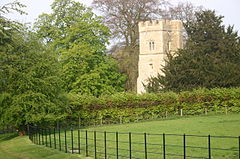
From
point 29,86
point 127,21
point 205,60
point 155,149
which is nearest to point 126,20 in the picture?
point 127,21

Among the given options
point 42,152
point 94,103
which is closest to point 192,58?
point 94,103

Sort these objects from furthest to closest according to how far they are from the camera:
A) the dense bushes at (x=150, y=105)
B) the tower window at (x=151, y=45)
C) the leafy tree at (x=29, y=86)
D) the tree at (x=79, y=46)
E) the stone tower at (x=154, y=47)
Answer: the tower window at (x=151, y=45) < the stone tower at (x=154, y=47) < the tree at (x=79, y=46) < the dense bushes at (x=150, y=105) < the leafy tree at (x=29, y=86)

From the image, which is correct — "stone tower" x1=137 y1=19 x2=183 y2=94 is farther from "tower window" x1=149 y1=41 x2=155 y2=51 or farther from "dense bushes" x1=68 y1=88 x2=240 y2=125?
"dense bushes" x1=68 y1=88 x2=240 y2=125

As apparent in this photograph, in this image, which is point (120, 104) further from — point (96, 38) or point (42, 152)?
point (42, 152)

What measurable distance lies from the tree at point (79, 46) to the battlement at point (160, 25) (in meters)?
7.71

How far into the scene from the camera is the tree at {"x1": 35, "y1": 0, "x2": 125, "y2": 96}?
49406 millimetres

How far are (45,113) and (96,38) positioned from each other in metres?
19.1

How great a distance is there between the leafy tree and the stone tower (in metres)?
27.0

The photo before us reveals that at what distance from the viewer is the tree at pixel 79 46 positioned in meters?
49.4

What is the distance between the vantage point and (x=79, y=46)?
1939 inches

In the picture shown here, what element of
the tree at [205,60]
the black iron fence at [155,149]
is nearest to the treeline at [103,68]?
the tree at [205,60]

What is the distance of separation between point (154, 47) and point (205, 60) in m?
10.6

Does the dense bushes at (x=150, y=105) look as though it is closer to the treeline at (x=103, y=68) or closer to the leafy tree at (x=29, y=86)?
the treeline at (x=103, y=68)

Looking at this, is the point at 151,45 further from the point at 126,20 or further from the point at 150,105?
the point at 150,105
